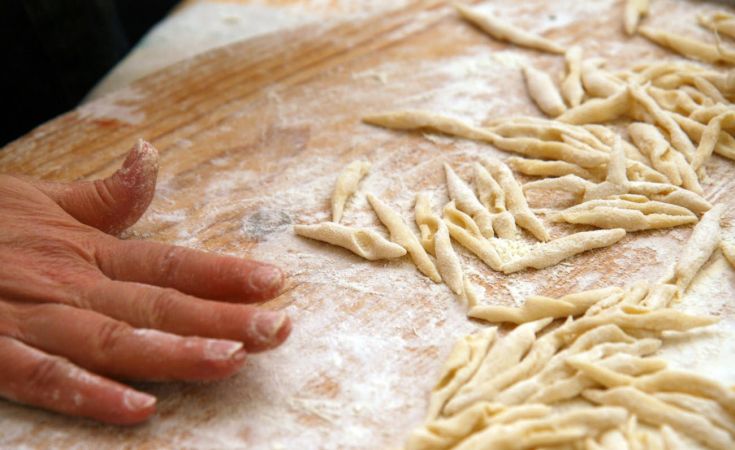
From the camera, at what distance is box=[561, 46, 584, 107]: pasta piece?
2.19 metres

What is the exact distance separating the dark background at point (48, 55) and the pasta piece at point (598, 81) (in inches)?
78.8

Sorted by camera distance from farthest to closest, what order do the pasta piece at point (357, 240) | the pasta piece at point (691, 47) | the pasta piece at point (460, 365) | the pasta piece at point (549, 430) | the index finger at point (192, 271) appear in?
the pasta piece at point (691, 47) < the pasta piece at point (357, 240) < the index finger at point (192, 271) < the pasta piece at point (460, 365) < the pasta piece at point (549, 430)

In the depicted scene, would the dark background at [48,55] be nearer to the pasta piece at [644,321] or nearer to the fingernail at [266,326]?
the fingernail at [266,326]

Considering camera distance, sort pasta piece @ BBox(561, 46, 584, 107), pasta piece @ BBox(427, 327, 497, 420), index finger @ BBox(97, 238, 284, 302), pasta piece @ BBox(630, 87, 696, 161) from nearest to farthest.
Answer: pasta piece @ BBox(427, 327, 497, 420) → index finger @ BBox(97, 238, 284, 302) → pasta piece @ BBox(630, 87, 696, 161) → pasta piece @ BBox(561, 46, 584, 107)

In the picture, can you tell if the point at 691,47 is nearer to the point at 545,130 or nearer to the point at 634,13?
the point at 634,13

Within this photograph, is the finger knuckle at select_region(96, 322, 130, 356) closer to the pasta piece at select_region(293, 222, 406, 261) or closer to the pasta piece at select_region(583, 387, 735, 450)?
the pasta piece at select_region(293, 222, 406, 261)

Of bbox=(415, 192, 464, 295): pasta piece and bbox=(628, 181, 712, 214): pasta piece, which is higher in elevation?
bbox=(415, 192, 464, 295): pasta piece

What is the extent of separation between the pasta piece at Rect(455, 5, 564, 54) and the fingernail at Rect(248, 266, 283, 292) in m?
1.53

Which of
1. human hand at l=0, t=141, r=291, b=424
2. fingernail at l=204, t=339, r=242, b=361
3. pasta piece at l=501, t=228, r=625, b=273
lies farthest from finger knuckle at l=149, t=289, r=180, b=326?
pasta piece at l=501, t=228, r=625, b=273

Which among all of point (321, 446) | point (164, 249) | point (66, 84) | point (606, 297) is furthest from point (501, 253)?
point (66, 84)

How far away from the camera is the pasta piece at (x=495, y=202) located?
1.74 meters

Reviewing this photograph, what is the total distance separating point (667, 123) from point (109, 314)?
1550mm

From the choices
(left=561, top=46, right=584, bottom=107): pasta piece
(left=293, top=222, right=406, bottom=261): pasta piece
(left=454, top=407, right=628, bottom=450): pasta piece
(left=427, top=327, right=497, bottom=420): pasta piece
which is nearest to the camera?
(left=454, top=407, right=628, bottom=450): pasta piece

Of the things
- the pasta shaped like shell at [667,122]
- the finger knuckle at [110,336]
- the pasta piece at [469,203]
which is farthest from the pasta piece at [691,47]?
the finger knuckle at [110,336]
